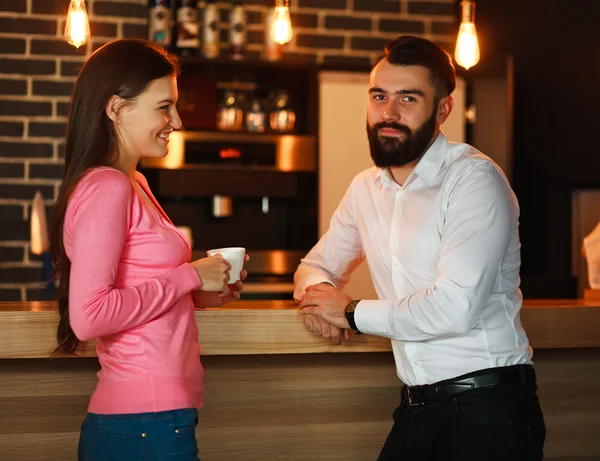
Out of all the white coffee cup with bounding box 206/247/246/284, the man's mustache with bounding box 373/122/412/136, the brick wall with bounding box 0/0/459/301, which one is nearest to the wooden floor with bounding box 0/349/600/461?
the white coffee cup with bounding box 206/247/246/284

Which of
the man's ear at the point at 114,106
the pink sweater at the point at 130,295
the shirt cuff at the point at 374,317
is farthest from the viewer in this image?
the shirt cuff at the point at 374,317

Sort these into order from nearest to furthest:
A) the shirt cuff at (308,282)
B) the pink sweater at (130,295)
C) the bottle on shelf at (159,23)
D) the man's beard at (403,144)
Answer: the pink sweater at (130,295), the man's beard at (403,144), the shirt cuff at (308,282), the bottle on shelf at (159,23)

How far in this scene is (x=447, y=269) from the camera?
1.72 meters

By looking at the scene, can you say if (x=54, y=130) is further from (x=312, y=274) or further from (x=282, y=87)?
(x=312, y=274)

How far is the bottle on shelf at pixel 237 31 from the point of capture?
4.05 m

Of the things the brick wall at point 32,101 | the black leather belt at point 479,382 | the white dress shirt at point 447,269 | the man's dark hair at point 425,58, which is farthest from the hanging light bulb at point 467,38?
the brick wall at point 32,101

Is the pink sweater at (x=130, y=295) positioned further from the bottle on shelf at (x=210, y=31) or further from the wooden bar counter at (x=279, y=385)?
the bottle on shelf at (x=210, y=31)

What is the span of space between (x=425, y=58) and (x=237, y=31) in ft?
7.40

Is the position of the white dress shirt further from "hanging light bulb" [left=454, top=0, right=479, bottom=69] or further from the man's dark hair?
"hanging light bulb" [left=454, top=0, right=479, bottom=69]

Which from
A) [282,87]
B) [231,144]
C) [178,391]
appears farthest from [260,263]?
[178,391]

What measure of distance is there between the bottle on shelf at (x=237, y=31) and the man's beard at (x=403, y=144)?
222 centimetres

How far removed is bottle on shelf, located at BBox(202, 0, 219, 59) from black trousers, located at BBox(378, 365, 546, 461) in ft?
8.50

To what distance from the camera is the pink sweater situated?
1.42m

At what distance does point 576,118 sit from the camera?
3.84 metres
